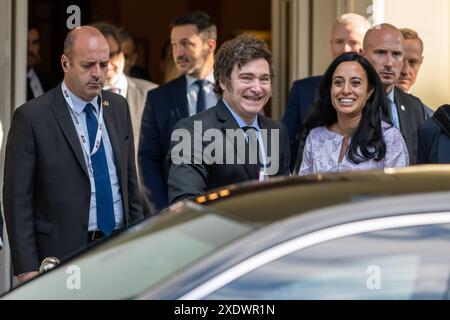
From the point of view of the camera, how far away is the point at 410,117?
791 centimetres

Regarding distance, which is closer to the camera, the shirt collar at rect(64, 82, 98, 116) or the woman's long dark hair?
the woman's long dark hair

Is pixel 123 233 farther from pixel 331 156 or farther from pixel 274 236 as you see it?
pixel 331 156

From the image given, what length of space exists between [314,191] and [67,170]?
2949mm

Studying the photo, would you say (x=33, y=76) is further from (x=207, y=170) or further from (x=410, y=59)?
(x=207, y=170)

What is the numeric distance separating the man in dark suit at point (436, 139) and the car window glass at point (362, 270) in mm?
3206

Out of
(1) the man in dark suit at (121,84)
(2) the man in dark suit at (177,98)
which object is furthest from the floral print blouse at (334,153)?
(1) the man in dark suit at (121,84)

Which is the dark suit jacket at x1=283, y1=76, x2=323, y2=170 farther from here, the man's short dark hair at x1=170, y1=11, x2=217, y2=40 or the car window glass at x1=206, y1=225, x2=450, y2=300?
the car window glass at x1=206, y1=225, x2=450, y2=300

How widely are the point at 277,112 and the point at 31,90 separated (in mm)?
Result: 2128

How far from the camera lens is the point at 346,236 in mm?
3732

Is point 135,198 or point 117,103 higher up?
point 117,103

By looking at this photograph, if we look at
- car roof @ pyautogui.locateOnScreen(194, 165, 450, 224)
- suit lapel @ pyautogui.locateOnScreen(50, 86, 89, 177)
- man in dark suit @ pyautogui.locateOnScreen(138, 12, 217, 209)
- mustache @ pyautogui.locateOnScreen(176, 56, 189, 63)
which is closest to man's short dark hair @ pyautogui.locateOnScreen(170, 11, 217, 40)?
man in dark suit @ pyautogui.locateOnScreen(138, 12, 217, 209)

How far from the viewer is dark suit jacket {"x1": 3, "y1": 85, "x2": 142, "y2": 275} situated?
667 centimetres

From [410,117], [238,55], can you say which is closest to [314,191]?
[238,55]

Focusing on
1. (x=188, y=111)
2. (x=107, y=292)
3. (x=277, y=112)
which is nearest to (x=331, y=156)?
(x=188, y=111)
